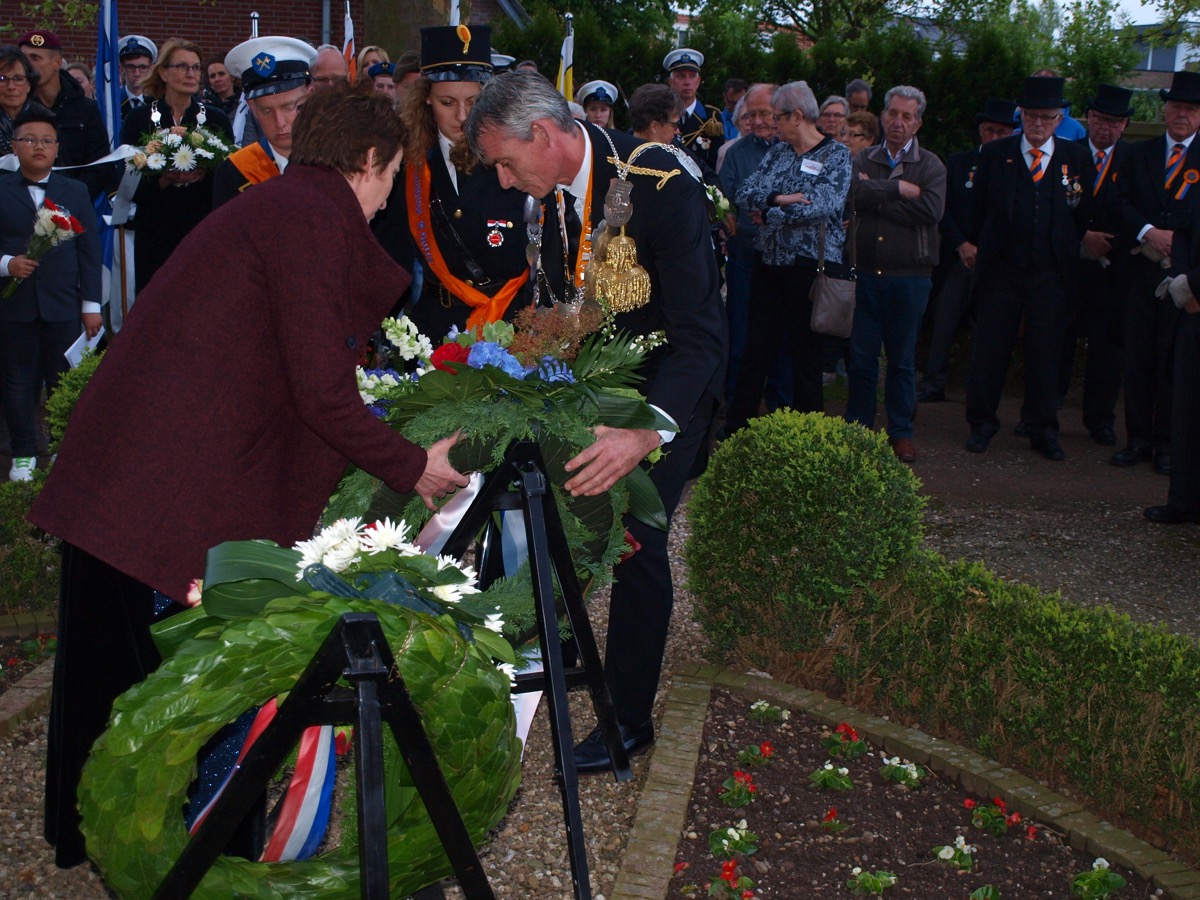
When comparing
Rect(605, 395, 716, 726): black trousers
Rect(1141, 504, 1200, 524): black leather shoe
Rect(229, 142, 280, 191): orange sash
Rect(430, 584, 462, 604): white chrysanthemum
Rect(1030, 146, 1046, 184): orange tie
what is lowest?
Rect(1141, 504, 1200, 524): black leather shoe

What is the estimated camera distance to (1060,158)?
9.35 m

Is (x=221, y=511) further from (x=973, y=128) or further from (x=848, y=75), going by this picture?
(x=848, y=75)

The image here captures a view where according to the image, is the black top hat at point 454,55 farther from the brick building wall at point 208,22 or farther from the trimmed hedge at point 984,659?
the brick building wall at point 208,22

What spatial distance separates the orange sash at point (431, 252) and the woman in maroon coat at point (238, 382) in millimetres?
1610

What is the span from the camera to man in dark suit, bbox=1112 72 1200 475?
29.3 feet

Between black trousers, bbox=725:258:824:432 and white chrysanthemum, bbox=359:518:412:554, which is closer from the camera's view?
white chrysanthemum, bbox=359:518:412:554

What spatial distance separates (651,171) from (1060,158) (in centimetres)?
639

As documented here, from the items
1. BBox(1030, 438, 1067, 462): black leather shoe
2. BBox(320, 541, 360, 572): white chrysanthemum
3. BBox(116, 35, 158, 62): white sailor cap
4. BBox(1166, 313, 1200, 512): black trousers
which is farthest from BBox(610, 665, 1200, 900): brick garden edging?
BBox(116, 35, 158, 62): white sailor cap

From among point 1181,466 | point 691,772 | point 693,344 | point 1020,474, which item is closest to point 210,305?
point 693,344

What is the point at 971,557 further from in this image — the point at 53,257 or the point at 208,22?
the point at 208,22

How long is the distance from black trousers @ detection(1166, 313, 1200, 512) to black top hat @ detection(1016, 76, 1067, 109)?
2.14 metres

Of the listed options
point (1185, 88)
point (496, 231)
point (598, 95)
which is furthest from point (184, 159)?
point (1185, 88)

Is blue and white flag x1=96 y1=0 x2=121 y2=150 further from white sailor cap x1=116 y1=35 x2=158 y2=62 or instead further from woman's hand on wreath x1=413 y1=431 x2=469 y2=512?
woman's hand on wreath x1=413 y1=431 x2=469 y2=512

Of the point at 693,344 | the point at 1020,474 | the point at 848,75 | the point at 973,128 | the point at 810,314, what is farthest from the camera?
the point at 848,75
